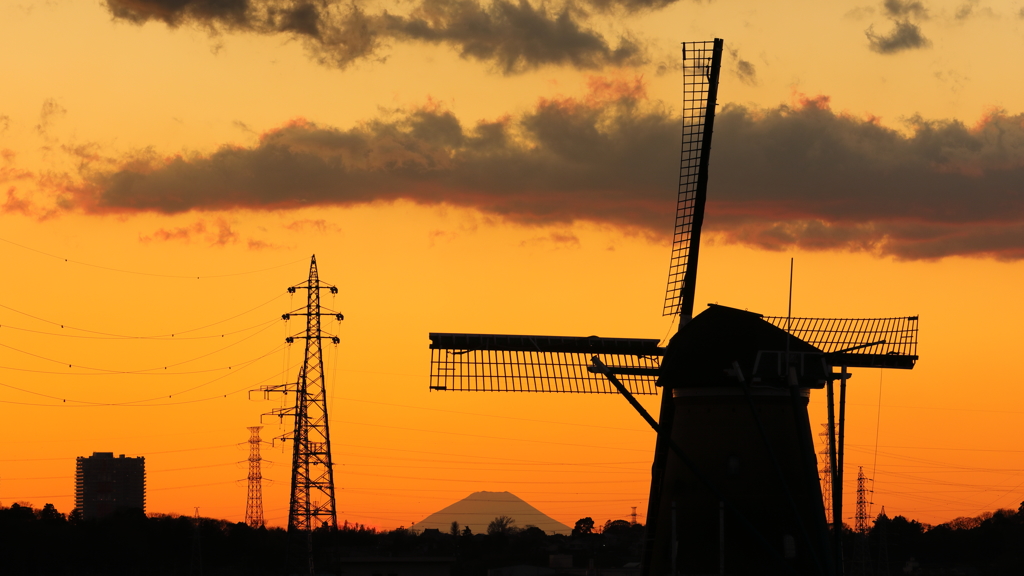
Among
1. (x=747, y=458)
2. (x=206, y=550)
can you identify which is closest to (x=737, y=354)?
(x=747, y=458)

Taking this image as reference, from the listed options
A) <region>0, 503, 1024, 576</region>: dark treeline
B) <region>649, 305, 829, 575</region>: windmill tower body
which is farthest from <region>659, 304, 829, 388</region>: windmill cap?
<region>0, 503, 1024, 576</region>: dark treeline

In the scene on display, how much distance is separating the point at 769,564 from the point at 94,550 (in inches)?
4603

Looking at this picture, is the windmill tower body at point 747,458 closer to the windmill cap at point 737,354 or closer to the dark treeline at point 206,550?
the windmill cap at point 737,354

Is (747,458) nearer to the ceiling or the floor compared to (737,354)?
nearer to the floor

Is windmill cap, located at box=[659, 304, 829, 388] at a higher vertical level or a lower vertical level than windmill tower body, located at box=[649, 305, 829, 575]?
higher

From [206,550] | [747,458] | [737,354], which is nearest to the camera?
[747,458]

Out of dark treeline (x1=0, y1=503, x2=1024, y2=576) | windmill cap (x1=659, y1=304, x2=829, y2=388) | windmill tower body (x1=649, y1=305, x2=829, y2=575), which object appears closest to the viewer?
windmill tower body (x1=649, y1=305, x2=829, y2=575)

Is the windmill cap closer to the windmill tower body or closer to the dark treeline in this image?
the windmill tower body

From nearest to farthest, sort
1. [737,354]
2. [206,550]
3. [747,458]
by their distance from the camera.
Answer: [747,458]
[737,354]
[206,550]

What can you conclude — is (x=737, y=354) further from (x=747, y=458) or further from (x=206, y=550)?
(x=206, y=550)

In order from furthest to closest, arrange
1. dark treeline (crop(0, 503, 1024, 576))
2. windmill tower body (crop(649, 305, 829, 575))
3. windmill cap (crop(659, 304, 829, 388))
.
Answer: dark treeline (crop(0, 503, 1024, 576))
windmill cap (crop(659, 304, 829, 388))
windmill tower body (crop(649, 305, 829, 575))

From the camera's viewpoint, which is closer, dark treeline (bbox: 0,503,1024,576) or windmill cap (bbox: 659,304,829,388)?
windmill cap (bbox: 659,304,829,388)

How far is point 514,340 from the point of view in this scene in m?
61.2

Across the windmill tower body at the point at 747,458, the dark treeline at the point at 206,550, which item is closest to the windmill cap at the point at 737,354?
the windmill tower body at the point at 747,458
